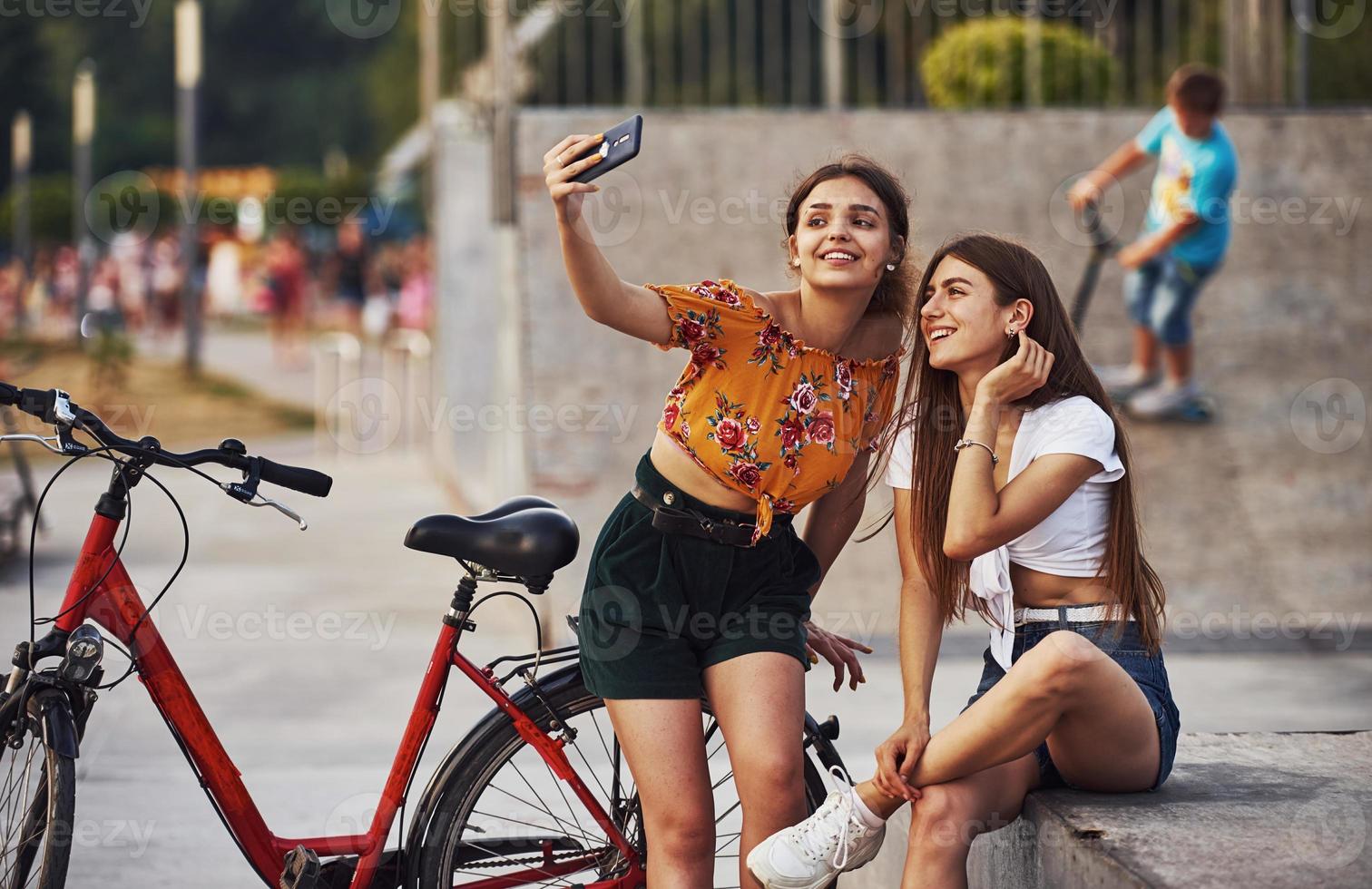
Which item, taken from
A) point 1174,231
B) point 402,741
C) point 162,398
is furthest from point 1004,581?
point 162,398

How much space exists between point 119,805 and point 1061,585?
8.92 ft

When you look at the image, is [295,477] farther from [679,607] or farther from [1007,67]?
[1007,67]

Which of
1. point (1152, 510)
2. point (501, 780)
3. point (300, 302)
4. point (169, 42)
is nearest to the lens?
point (501, 780)

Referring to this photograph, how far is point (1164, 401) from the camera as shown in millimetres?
7219

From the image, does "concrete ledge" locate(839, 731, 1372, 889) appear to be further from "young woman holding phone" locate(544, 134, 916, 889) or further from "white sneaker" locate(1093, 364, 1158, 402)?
"white sneaker" locate(1093, 364, 1158, 402)

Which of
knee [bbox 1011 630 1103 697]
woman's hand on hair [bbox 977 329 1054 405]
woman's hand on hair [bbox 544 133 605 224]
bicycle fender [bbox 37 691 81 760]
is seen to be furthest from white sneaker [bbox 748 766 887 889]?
bicycle fender [bbox 37 691 81 760]

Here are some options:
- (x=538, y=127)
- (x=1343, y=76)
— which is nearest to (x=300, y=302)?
(x=1343, y=76)

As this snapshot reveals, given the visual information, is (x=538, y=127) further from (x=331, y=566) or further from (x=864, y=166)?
(x=864, y=166)

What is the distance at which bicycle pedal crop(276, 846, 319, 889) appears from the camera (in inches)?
114

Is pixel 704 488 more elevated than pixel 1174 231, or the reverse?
pixel 1174 231

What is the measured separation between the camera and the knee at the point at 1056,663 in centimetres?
255

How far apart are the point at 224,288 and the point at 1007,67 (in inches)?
932

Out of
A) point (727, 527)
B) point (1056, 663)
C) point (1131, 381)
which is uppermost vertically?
point (1131, 381)

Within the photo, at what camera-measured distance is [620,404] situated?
6.84m
